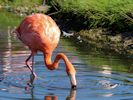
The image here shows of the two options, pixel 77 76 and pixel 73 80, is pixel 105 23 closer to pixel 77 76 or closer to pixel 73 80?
pixel 77 76

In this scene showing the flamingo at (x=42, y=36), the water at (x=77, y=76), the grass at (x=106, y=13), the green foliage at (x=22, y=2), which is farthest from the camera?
the green foliage at (x=22, y=2)

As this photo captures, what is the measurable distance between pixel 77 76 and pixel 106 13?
21.9ft

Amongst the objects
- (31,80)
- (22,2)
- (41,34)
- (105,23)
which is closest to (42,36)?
(41,34)

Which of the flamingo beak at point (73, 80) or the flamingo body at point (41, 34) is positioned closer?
the flamingo beak at point (73, 80)

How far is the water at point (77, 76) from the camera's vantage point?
9.24 meters

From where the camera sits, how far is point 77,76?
36.0 ft

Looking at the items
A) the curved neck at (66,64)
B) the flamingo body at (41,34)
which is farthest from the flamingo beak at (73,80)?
the flamingo body at (41,34)

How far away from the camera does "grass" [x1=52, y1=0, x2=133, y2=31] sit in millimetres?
16366

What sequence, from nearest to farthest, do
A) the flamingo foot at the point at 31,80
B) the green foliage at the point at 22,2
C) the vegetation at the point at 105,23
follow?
the flamingo foot at the point at 31,80, the vegetation at the point at 105,23, the green foliage at the point at 22,2

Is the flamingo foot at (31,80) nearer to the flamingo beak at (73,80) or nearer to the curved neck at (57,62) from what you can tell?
the curved neck at (57,62)

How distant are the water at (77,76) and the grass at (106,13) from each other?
6.04 feet

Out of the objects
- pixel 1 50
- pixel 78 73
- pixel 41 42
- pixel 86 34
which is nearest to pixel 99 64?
pixel 78 73

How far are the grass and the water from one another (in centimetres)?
184

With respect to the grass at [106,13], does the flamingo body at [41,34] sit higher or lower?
higher
